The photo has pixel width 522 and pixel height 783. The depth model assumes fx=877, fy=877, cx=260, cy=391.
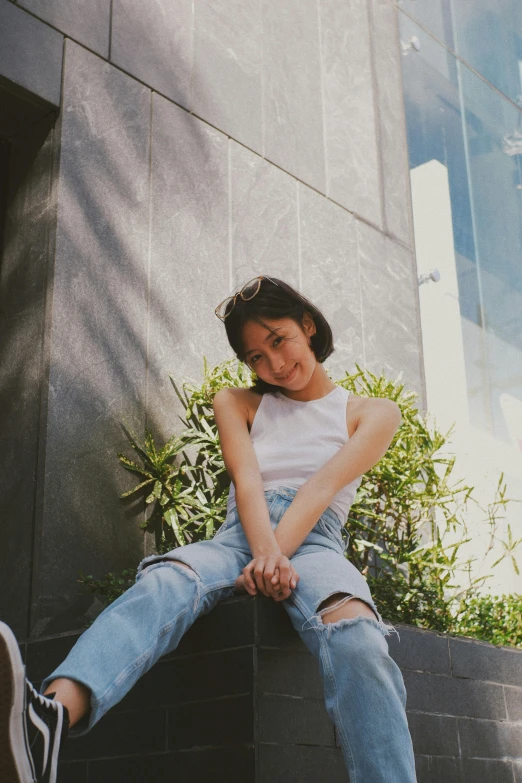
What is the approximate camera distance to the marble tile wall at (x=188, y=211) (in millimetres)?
3127

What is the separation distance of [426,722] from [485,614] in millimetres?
1121

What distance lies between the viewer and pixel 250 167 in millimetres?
4207

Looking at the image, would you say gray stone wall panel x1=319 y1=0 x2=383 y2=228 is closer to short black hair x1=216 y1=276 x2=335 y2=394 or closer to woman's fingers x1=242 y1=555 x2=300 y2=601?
short black hair x1=216 y1=276 x2=335 y2=394

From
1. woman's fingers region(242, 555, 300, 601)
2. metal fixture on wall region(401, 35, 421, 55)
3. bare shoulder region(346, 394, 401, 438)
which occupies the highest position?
metal fixture on wall region(401, 35, 421, 55)

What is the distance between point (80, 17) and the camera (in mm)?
3539

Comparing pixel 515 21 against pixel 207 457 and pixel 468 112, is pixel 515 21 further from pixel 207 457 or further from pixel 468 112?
pixel 207 457

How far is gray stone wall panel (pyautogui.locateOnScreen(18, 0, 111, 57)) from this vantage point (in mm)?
3391

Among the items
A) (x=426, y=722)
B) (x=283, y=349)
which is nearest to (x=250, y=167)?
(x=283, y=349)

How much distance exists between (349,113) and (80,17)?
6.17 ft

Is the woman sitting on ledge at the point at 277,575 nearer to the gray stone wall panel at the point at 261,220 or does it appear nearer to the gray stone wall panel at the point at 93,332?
the gray stone wall panel at the point at 93,332

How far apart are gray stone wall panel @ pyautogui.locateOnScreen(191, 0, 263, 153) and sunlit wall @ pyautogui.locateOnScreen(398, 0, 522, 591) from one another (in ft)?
4.83

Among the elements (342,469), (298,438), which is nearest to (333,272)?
(298,438)

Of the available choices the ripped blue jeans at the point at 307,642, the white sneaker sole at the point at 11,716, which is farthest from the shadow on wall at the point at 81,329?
the white sneaker sole at the point at 11,716

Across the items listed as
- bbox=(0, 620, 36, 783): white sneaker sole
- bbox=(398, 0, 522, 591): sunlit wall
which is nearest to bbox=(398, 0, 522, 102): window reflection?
bbox=(398, 0, 522, 591): sunlit wall
